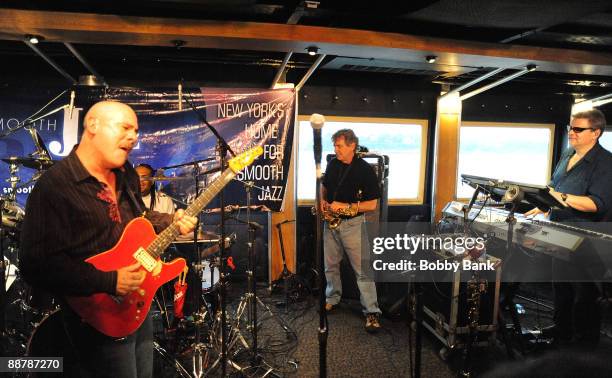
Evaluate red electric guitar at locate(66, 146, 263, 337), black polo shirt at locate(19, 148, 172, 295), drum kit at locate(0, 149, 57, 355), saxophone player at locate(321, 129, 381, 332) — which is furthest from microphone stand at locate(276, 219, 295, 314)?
black polo shirt at locate(19, 148, 172, 295)

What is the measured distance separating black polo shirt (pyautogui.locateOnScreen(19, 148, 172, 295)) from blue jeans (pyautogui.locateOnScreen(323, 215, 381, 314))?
2535 mm

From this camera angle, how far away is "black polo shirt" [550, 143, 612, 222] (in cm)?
295

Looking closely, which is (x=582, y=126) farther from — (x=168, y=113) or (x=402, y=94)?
(x=168, y=113)

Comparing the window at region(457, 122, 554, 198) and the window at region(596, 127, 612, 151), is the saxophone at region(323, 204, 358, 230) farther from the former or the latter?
the window at region(596, 127, 612, 151)

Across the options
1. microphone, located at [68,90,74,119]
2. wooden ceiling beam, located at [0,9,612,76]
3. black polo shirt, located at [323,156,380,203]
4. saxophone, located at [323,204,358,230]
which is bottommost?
saxophone, located at [323,204,358,230]

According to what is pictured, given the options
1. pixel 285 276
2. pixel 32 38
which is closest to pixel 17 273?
pixel 32 38

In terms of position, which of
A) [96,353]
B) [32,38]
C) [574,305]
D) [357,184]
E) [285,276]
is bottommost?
[285,276]

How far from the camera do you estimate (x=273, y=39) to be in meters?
2.88

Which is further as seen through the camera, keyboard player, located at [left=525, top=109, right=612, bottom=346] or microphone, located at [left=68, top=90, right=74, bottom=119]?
microphone, located at [left=68, top=90, right=74, bottom=119]

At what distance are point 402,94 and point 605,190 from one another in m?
3.47

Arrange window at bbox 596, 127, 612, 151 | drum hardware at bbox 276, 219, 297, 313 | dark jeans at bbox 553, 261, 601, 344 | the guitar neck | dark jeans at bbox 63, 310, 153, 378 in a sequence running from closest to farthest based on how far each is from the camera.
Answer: dark jeans at bbox 63, 310, 153, 378
the guitar neck
dark jeans at bbox 553, 261, 601, 344
drum hardware at bbox 276, 219, 297, 313
window at bbox 596, 127, 612, 151

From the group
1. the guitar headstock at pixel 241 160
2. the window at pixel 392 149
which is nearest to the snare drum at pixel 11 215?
the guitar headstock at pixel 241 160

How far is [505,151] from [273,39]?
5.32 metres

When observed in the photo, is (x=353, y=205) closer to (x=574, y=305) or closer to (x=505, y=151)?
(x=574, y=305)
